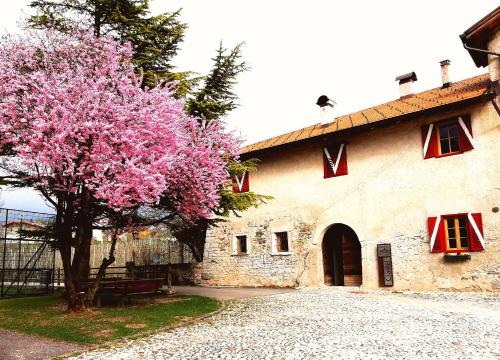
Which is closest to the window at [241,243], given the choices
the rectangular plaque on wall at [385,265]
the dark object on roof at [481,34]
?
the rectangular plaque on wall at [385,265]

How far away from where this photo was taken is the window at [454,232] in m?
13.0

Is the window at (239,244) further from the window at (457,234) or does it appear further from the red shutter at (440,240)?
the window at (457,234)

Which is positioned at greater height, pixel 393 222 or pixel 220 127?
pixel 220 127

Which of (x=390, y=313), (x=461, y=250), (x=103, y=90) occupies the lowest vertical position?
Result: (x=390, y=313)

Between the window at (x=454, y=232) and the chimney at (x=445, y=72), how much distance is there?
21.2 feet

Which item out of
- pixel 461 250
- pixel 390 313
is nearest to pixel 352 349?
pixel 390 313

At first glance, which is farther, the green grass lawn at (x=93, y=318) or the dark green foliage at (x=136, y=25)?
the dark green foliage at (x=136, y=25)

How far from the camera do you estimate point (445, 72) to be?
57.2 ft

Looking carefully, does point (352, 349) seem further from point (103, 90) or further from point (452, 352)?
point (103, 90)

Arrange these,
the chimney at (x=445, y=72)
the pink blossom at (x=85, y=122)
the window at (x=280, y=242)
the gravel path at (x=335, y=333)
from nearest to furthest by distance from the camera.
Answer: the gravel path at (x=335, y=333), the pink blossom at (x=85, y=122), the chimney at (x=445, y=72), the window at (x=280, y=242)

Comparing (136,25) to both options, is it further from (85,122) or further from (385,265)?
(385,265)

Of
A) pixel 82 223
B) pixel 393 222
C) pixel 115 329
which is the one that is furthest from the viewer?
pixel 393 222

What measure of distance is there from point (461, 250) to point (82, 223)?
438 inches

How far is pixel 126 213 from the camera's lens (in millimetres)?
10906
